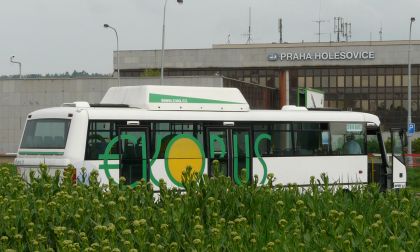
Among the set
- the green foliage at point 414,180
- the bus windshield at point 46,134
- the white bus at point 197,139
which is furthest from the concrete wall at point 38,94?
the bus windshield at point 46,134

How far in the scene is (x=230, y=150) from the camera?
20.2m

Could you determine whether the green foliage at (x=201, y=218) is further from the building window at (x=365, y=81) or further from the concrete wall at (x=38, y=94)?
the building window at (x=365, y=81)

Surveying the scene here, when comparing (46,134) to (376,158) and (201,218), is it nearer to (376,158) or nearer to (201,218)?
(376,158)

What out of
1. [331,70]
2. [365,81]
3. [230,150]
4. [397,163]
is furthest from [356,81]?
[230,150]

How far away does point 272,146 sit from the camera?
2106 centimetres

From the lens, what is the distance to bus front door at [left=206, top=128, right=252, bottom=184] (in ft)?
65.1

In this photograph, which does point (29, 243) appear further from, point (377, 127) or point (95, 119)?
point (377, 127)

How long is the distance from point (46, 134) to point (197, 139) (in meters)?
3.33

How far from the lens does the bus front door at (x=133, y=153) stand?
18.2m

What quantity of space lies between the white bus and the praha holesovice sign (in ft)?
202

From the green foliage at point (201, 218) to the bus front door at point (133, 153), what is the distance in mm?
7472

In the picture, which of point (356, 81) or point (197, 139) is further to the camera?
point (356, 81)

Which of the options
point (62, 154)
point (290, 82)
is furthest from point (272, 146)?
point (290, 82)

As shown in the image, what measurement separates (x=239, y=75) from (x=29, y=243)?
3141 inches
